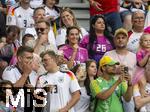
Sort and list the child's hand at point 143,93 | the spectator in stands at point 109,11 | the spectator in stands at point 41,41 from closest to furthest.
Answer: the child's hand at point 143,93, the spectator in stands at point 41,41, the spectator in stands at point 109,11

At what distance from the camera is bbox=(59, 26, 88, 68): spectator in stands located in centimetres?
1127

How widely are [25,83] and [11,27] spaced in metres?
2.71

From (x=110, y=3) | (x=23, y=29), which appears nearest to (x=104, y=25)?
(x=110, y=3)

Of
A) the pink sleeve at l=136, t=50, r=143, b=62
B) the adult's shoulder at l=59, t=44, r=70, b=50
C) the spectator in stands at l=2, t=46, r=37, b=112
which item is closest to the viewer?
the spectator in stands at l=2, t=46, r=37, b=112

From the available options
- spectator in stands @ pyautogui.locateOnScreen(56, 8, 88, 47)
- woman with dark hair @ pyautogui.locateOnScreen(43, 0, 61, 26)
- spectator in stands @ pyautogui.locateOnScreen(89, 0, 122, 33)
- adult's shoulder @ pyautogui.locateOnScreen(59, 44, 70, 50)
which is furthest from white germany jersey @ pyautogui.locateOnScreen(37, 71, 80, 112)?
woman with dark hair @ pyautogui.locateOnScreen(43, 0, 61, 26)

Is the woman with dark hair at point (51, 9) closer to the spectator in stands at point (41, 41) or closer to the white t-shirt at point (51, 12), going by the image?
the white t-shirt at point (51, 12)

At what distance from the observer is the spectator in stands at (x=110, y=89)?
982 centimetres

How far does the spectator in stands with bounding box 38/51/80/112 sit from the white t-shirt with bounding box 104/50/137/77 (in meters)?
1.46

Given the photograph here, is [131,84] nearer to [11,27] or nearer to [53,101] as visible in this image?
[53,101]

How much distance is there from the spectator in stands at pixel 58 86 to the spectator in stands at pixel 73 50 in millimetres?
1173

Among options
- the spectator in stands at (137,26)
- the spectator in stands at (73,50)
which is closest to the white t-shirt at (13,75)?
the spectator in stands at (73,50)

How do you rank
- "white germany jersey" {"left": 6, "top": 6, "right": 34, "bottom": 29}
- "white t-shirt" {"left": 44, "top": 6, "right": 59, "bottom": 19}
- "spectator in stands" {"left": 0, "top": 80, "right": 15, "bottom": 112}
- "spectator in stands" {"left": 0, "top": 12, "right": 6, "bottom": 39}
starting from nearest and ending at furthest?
"spectator in stands" {"left": 0, "top": 80, "right": 15, "bottom": 112} → "spectator in stands" {"left": 0, "top": 12, "right": 6, "bottom": 39} → "white germany jersey" {"left": 6, "top": 6, "right": 34, "bottom": 29} → "white t-shirt" {"left": 44, "top": 6, "right": 59, "bottom": 19}

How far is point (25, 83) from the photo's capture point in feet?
31.6

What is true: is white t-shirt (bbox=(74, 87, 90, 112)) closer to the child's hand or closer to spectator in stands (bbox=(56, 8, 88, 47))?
the child's hand
